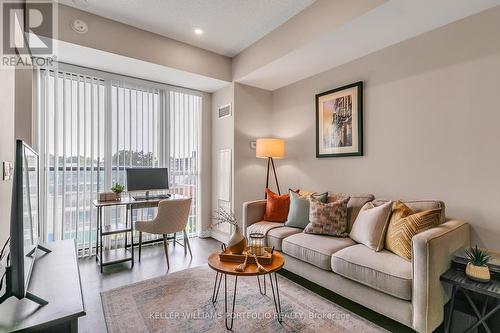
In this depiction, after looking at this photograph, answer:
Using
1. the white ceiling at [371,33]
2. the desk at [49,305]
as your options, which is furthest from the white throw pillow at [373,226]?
the desk at [49,305]

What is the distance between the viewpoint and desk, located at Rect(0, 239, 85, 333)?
100cm

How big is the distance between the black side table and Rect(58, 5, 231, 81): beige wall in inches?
136

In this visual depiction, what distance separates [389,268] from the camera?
183cm

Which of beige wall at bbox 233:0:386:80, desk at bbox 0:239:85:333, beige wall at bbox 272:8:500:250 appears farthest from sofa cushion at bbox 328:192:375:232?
desk at bbox 0:239:85:333

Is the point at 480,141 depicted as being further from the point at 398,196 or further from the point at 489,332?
the point at 489,332

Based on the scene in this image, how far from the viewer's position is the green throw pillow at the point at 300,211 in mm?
2916

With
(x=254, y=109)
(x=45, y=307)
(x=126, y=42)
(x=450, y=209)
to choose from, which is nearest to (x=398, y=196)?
(x=450, y=209)

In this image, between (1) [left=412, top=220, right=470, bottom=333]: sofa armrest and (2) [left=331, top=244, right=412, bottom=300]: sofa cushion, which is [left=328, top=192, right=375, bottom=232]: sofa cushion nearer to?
(2) [left=331, top=244, right=412, bottom=300]: sofa cushion

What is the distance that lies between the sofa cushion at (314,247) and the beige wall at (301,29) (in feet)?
6.67

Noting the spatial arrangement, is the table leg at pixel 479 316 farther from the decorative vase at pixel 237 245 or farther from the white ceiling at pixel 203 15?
the white ceiling at pixel 203 15

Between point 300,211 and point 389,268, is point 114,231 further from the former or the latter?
point 389,268

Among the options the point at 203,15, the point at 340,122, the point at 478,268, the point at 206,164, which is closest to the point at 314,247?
the point at 478,268

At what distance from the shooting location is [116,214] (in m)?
3.58

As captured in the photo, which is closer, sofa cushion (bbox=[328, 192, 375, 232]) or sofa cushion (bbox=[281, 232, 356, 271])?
sofa cushion (bbox=[281, 232, 356, 271])
